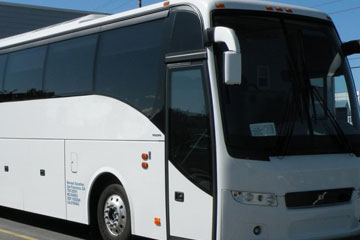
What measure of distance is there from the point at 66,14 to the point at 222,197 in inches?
1180

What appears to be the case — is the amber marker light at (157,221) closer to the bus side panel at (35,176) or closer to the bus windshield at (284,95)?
the bus windshield at (284,95)

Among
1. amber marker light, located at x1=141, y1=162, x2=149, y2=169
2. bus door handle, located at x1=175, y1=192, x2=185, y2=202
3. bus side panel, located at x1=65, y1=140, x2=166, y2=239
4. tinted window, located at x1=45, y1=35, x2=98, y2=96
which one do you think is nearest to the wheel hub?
bus side panel, located at x1=65, y1=140, x2=166, y2=239

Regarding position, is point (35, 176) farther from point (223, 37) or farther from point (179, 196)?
point (223, 37)

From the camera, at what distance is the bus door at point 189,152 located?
6215mm

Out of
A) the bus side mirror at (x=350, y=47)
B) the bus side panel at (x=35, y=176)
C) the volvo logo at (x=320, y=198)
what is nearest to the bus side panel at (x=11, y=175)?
the bus side panel at (x=35, y=176)

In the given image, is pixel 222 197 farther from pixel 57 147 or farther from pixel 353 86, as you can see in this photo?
pixel 57 147

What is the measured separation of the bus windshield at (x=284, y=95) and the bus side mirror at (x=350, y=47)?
0.21m

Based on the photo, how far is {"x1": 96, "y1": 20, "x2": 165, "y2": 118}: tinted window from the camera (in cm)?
717

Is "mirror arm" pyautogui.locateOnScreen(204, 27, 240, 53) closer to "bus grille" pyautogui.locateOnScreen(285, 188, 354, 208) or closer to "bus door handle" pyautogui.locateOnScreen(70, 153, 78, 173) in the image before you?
"bus grille" pyautogui.locateOnScreen(285, 188, 354, 208)

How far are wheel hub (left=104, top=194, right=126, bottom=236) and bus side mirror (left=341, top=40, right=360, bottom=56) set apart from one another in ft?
12.0

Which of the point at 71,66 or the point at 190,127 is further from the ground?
the point at 71,66

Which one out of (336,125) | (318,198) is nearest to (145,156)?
(318,198)

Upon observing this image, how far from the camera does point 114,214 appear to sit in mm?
7863

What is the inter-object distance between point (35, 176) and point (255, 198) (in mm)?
4889
